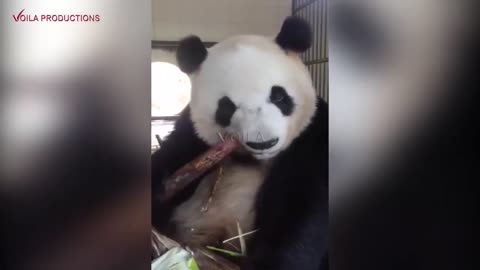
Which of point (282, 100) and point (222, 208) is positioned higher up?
point (282, 100)

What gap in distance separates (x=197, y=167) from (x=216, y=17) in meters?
0.31

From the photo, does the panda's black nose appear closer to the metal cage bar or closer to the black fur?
the black fur

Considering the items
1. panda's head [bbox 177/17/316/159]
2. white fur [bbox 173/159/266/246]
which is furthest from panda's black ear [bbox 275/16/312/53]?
white fur [bbox 173/159/266/246]

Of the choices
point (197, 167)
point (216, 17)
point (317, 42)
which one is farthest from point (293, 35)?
point (197, 167)

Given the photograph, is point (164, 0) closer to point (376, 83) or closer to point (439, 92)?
point (376, 83)

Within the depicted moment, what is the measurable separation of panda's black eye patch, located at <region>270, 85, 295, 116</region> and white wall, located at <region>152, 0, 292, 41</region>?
119 mm

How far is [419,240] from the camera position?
1.09m

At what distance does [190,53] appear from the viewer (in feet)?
3.22

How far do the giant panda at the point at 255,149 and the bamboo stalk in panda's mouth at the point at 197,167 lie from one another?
0.01 metres

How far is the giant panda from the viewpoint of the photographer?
0.98 metres

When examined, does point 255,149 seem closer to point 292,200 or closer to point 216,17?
point 292,200

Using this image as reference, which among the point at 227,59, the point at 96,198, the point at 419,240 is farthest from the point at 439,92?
the point at 96,198

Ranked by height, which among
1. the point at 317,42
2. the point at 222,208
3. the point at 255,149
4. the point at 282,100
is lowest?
the point at 222,208

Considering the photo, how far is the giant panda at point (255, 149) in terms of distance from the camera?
985 millimetres
